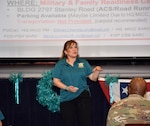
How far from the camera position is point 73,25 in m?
5.21

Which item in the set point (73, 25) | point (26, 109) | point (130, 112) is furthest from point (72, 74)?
point (130, 112)

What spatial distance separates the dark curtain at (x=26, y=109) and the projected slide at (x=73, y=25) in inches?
15.5

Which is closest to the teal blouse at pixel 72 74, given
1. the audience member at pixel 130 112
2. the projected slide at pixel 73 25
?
the projected slide at pixel 73 25

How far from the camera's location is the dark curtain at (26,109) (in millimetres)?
5195

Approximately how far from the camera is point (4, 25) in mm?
5254

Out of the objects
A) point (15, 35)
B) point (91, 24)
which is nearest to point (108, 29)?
point (91, 24)

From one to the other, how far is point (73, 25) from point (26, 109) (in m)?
1.21

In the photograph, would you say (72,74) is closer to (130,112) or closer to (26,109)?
(26,109)

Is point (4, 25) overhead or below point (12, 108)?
overhead

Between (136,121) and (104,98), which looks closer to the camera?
(136,121)

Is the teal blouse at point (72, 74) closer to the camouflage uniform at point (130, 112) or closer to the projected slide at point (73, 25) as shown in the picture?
the projected slide at point (73, 25)

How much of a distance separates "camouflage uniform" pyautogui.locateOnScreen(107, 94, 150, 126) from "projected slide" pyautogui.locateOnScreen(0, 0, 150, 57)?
8.94 feet

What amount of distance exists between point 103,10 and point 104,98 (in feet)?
3.60

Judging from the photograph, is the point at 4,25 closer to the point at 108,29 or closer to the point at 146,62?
the point at 108,29
